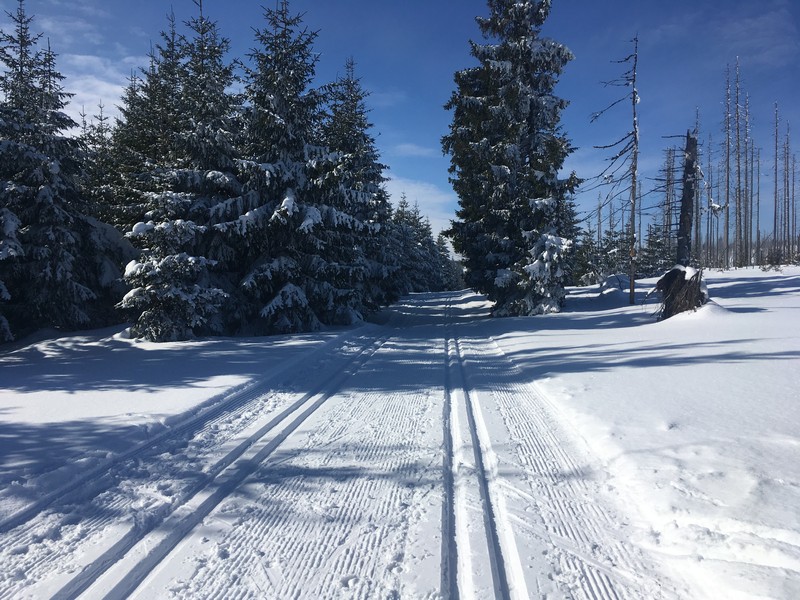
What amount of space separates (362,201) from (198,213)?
210 inches

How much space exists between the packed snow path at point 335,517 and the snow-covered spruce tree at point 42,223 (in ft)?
37.8

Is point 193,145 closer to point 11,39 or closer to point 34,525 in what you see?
point 11,39

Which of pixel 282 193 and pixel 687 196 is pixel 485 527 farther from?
pixel 687 196

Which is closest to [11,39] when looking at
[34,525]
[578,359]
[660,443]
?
[34,525]

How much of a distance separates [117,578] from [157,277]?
34.8 ft

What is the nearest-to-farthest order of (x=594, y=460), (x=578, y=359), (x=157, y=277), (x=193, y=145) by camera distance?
(x=594, y=460)
(x=578, y=359)
(x=157, y=277)
(x=193, y=145)

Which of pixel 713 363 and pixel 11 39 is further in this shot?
pixel 11 39

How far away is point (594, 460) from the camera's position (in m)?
4.34

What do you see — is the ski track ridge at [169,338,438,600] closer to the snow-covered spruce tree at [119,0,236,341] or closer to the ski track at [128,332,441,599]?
the ski track at [128,332,441,599]

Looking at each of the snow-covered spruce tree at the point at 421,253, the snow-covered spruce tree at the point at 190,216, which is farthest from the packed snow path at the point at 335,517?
the snow-covered spruce tree at the point at 421,253

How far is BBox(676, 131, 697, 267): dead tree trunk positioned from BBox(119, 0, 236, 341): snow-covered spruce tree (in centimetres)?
1481

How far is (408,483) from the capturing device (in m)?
3.82

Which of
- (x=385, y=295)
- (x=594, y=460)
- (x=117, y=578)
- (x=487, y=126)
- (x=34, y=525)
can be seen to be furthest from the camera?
(x=385, y=295)

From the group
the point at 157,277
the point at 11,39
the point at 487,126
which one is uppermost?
the point at 11,39
